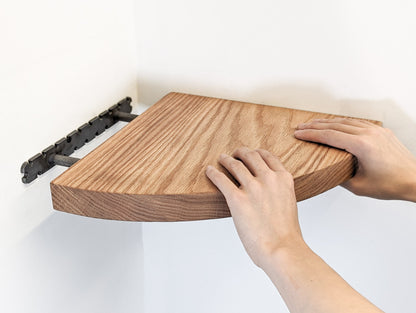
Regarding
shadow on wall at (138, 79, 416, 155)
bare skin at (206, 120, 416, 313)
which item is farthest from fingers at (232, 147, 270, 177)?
shadow on wall at (138, 79, 416, 155)

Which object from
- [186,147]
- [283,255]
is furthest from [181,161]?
[283,255]

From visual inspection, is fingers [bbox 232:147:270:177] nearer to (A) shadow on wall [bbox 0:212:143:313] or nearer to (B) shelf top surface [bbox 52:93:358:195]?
(B) shelf top surface [bbox 52:93:358:195]

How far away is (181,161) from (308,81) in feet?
0.67

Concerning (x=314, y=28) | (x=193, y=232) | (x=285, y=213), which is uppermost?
(x=314, y=28)

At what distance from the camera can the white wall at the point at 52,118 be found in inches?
18.0

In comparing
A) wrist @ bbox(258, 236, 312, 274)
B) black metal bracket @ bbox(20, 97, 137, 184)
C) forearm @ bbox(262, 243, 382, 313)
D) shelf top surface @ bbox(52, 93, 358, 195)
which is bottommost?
forearm @ bbox(262, 243, 382, 313)

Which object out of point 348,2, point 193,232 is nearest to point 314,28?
point 348,2

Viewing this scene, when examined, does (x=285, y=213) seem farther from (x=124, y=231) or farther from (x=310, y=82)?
(x=124, y=231)

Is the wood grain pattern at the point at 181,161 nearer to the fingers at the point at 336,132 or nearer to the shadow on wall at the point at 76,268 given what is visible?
the fingers at the point at 336,132

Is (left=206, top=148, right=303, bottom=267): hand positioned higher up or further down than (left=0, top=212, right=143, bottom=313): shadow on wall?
higher up

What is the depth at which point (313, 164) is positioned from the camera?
46 cm

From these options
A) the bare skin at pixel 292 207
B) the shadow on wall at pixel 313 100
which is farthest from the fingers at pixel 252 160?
the shadow on wall at pixel 313 100

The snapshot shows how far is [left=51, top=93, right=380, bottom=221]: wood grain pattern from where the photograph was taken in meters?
0.42

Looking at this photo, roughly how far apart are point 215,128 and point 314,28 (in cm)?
16
